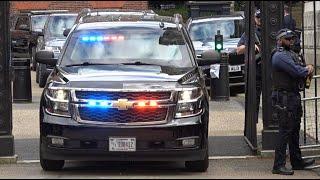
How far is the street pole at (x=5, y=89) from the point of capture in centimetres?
896

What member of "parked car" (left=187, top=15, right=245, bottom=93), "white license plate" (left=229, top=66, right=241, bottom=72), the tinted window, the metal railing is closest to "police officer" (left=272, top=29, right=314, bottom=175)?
the metal railing

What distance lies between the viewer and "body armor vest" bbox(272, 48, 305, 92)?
8.04 meters

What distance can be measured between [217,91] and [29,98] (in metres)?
4.00

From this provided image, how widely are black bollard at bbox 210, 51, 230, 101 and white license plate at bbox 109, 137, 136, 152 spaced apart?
23.1ft

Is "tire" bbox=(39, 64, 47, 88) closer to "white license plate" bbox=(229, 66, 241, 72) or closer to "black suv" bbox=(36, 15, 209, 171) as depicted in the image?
"white license plate" bbox=(229, 66, 241, 72)

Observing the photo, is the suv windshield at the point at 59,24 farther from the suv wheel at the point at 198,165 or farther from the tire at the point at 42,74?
the suv wheel at the point at 198,165

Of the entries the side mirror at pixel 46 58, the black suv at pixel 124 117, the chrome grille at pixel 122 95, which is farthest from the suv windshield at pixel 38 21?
the chrome grille at pixel 122 95

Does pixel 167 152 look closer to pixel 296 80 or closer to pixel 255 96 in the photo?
pixel 296 80

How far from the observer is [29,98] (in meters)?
14.8

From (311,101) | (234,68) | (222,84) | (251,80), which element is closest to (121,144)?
(251,80)

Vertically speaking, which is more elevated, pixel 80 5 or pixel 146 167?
pixel 80 5

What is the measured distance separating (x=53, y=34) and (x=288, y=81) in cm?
1115

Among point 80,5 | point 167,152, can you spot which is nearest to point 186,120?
point 167,152

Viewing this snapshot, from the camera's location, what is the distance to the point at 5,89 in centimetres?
905
